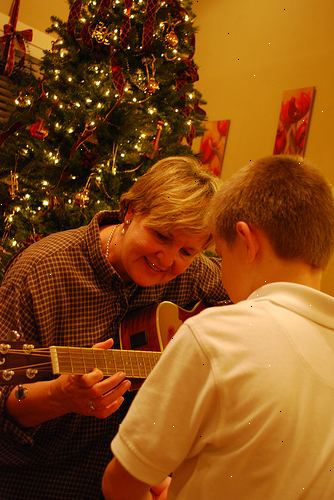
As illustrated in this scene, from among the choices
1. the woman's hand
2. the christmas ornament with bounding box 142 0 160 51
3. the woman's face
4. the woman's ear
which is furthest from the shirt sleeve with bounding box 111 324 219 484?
the christmas ornament with bounding box 142 0 160 51

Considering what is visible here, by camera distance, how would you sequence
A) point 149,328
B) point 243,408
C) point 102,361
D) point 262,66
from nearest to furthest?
1. point 243,408
2. point 102,361
3. point 149,328
4. point 262,66

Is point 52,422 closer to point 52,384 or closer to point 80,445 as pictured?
point 80,445

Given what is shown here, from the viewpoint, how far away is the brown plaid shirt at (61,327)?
57.4 inches

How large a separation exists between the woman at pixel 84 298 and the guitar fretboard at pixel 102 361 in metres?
0.04

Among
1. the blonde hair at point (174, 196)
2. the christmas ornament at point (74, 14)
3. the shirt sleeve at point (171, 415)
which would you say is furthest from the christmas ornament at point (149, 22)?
the shirt sleeve at point (171, 415)

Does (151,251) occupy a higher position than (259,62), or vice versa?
(259,62)

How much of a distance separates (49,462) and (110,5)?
1.91m

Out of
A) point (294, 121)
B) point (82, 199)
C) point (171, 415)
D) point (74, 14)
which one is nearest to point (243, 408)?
point (171, 415)

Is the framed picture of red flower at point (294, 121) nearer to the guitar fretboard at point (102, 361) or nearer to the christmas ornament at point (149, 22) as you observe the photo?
the christmas ornament at point (149, 22)

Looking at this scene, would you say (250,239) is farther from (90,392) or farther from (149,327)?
(149,327)

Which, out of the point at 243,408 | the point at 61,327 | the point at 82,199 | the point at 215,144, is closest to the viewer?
the point at 243,408

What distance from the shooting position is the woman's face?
160 centimetres

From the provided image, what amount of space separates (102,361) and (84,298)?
0.23m

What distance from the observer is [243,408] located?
0.78 metres
